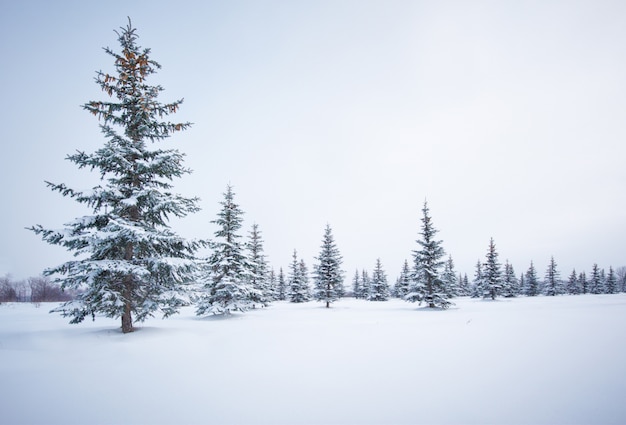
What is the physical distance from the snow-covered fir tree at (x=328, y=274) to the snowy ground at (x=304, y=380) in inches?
904

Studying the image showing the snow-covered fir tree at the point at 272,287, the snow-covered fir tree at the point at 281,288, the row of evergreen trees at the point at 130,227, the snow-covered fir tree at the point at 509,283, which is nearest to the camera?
the row of evergreen trees at the point at 130,227

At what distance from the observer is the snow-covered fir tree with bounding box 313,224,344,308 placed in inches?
1250

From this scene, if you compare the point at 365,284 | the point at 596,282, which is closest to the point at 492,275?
the point at 365,284

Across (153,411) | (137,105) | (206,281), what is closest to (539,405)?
(153,411)

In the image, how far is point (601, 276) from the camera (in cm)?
6712

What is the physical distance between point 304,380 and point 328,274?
27340 millimetres

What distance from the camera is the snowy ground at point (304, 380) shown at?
4.25 m

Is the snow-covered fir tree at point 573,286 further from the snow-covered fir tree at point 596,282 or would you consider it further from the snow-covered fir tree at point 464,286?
the snow-covered fir tree at point 464,286

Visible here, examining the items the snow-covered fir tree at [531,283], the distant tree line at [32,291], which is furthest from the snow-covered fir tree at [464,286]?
the distant tree line at [32,291]

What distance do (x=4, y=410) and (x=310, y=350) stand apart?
657 cm

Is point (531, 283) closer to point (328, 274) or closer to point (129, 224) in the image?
point (328, 274)

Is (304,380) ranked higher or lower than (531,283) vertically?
higher

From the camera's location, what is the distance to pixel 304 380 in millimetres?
5672

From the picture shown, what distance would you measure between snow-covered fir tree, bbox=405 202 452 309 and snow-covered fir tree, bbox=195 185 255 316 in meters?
16.3
